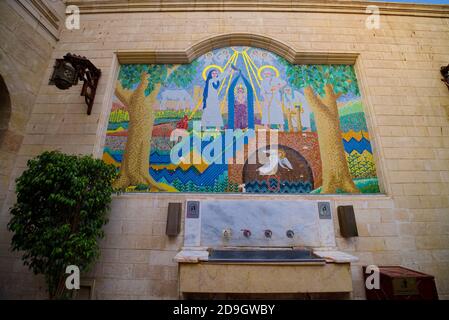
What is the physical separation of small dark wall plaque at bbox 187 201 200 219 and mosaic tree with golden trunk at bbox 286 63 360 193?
2239 millimetres

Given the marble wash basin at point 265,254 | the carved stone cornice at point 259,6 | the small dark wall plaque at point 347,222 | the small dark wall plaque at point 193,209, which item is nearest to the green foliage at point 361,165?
the small dark wall plaque at point 347,222

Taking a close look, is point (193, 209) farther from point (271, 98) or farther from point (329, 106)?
point (329, 106)

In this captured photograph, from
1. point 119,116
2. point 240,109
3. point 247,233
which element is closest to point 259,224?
point 247,233

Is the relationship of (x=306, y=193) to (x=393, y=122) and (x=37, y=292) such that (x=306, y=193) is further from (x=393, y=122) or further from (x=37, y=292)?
(x=37, y=292)

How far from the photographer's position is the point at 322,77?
4.64 m

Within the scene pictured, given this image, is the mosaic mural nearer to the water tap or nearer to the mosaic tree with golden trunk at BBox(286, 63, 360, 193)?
the mosaic tree with golden trunk at BBox(286, 63, 360, 193)

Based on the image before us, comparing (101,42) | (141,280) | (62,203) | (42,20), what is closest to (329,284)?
(141,280)

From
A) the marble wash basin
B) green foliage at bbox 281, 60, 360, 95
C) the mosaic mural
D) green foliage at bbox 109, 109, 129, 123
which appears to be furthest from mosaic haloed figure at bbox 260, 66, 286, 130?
green foliage at bbox 109, 109, 129, 123

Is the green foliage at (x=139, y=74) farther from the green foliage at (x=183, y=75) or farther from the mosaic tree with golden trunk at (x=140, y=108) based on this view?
the green foliage at (x=183, y=75)

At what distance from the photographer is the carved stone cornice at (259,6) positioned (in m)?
4.97

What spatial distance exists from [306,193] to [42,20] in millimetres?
6250

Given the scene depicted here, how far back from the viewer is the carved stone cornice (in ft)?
16.3

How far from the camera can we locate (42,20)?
4371 mm

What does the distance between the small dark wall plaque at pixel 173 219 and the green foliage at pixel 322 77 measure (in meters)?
3.44
